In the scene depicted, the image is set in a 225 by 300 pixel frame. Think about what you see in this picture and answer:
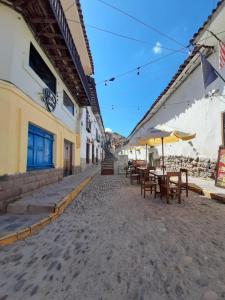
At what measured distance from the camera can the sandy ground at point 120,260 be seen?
6.12 feet

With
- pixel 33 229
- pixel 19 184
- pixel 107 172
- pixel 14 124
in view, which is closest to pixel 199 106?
pixel 107 172

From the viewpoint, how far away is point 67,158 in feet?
Result: 35.7

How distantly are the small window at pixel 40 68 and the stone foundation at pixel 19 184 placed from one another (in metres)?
3.41

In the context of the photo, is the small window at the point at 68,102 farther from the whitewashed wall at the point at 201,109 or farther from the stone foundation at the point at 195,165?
the stone foundation at the point at 195,165

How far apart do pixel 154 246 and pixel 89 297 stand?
4.39 feet

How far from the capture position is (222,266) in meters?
2.26

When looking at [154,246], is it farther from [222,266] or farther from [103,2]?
[103,2]

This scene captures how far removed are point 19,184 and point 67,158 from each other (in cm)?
615

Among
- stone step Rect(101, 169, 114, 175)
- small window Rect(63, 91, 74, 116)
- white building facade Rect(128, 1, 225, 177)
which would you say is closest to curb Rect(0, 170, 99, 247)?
white building facade Rect(128, 1, 225, 177)

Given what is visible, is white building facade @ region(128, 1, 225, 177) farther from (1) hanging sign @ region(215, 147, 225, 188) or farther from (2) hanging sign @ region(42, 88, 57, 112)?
(2) hanging sign @ region(42, 88, 57, 112)

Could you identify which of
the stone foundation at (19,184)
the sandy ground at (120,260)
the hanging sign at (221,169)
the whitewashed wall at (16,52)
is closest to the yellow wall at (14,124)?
the stone foundation at (19,184)

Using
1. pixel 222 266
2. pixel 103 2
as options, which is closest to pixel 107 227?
pixel 222 266

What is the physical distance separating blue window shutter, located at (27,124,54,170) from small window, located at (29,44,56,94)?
1958 mm

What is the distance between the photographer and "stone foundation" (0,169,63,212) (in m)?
4.14
